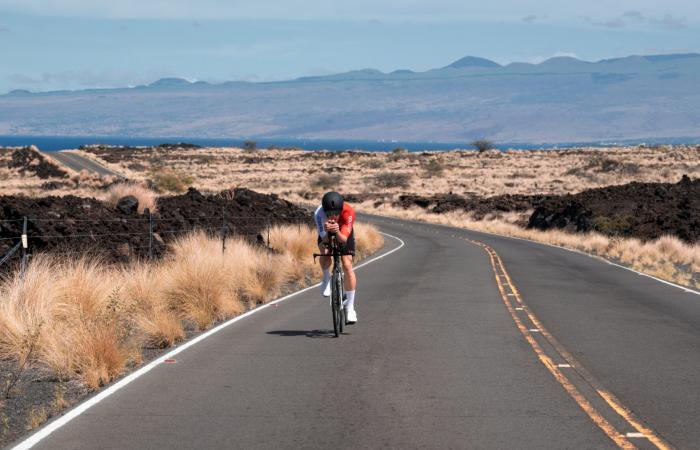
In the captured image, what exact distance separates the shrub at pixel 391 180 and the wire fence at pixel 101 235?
63.4m

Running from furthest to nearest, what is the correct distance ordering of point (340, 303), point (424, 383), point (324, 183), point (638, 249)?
point (324, 183) < point (638, 249) < point (340, 303) < point (424, 383)

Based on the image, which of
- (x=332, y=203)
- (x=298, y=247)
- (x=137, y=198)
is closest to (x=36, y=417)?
(x=332, y=203)

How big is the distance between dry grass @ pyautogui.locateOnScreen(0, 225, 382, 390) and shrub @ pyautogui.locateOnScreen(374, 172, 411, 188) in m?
72.2

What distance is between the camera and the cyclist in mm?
11852

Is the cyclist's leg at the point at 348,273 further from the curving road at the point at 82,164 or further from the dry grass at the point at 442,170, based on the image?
the curving road at the point at 82,164

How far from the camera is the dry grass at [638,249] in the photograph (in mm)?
27828

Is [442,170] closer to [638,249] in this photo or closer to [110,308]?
[638,249]

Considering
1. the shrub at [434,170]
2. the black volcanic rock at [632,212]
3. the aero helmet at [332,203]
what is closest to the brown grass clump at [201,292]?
the aero helmet at [332,203]

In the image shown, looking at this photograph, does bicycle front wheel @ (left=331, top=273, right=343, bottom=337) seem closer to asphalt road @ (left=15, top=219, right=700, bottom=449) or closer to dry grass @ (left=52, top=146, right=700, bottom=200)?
asphalt road @ (left=15, top=219, right=700, bottom=449)

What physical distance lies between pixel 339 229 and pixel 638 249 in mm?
25306

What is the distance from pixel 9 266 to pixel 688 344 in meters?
12.8

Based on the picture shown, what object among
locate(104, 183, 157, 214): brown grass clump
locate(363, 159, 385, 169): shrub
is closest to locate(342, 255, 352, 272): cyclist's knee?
locate(104, 183, 157, 214): brown grass clump

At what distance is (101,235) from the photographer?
2209 cm

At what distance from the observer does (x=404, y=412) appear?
26.3 ft
